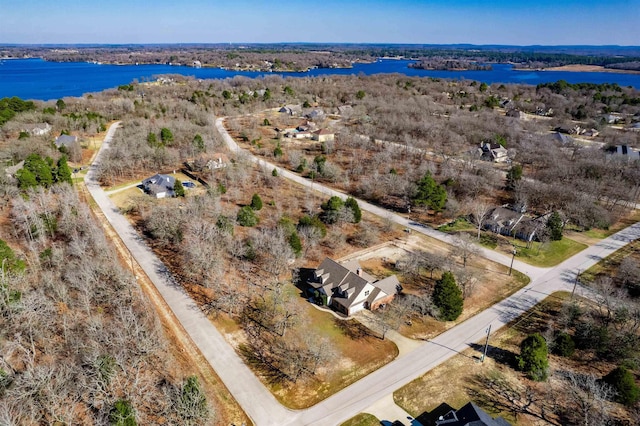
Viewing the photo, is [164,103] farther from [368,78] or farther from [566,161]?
[566,161]

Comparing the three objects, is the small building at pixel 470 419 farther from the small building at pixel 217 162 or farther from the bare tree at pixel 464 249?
the small building at pixel 217 162

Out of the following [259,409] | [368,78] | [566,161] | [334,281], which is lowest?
[259,409]

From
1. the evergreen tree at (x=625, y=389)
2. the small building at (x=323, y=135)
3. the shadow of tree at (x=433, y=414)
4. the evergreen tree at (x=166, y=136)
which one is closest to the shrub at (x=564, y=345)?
the evergreen tree at (x=625, y=389)

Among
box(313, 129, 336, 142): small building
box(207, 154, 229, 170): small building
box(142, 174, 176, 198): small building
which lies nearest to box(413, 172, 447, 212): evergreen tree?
box(207, 154, 229, 170): small building

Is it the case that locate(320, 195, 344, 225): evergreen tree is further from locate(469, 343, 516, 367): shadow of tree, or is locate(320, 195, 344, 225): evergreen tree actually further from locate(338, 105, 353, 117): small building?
locate(338, 105, 353, 117): small building

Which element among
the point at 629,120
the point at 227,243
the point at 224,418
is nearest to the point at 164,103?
the point at 227,243

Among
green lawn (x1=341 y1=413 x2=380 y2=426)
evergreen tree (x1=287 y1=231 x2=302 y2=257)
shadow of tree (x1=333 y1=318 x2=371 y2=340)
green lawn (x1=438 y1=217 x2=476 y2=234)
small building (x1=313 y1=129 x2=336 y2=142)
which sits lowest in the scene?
green lawn (x1=341 y1=413 x2=380 y2=426)
